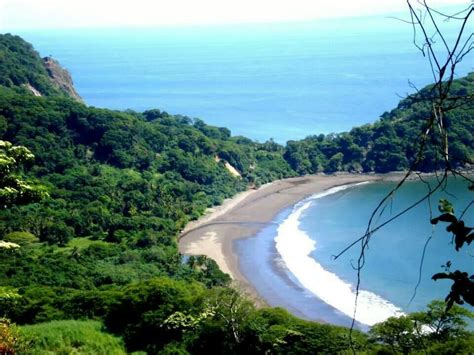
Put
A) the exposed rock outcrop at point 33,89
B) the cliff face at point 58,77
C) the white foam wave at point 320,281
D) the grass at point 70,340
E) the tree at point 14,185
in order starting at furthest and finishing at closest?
the cliff face at point 58,77
the exposed rock outcrop at point 33,89
the white foam wave at point 320,281
the grass at point 70,340
the tree at point 14,185

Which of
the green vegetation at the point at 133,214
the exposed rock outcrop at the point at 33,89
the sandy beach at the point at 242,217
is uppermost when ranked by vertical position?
the exposed rock outcrop at the point at 33,89

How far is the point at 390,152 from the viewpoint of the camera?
55875mm

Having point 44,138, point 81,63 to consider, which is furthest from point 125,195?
point 81,63

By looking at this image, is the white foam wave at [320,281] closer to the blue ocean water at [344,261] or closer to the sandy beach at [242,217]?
the blue ocean water at [344,261]

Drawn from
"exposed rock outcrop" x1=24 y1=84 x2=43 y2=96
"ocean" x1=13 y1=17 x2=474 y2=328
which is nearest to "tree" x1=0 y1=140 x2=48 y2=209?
"ocean" x1=13 y1=17 x2=474 y2=328

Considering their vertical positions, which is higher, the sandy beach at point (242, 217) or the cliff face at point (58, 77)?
the cliff face at point (58, 77)

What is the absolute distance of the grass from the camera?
12688 mm

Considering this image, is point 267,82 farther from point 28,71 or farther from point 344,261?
point 344,261

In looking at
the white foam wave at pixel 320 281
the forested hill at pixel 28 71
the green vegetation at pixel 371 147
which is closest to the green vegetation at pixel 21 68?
the forested hill at pixel 28 71

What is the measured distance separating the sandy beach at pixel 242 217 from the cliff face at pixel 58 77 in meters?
33.4

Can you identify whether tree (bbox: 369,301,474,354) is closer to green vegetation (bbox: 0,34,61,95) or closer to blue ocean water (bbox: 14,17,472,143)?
green vegetation (bbox: 0,34,61,95)

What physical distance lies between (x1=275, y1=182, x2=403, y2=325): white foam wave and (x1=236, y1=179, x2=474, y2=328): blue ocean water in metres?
0.04

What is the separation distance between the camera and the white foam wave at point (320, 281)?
84.8 ft

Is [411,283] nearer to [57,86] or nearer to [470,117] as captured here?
[470,117]
